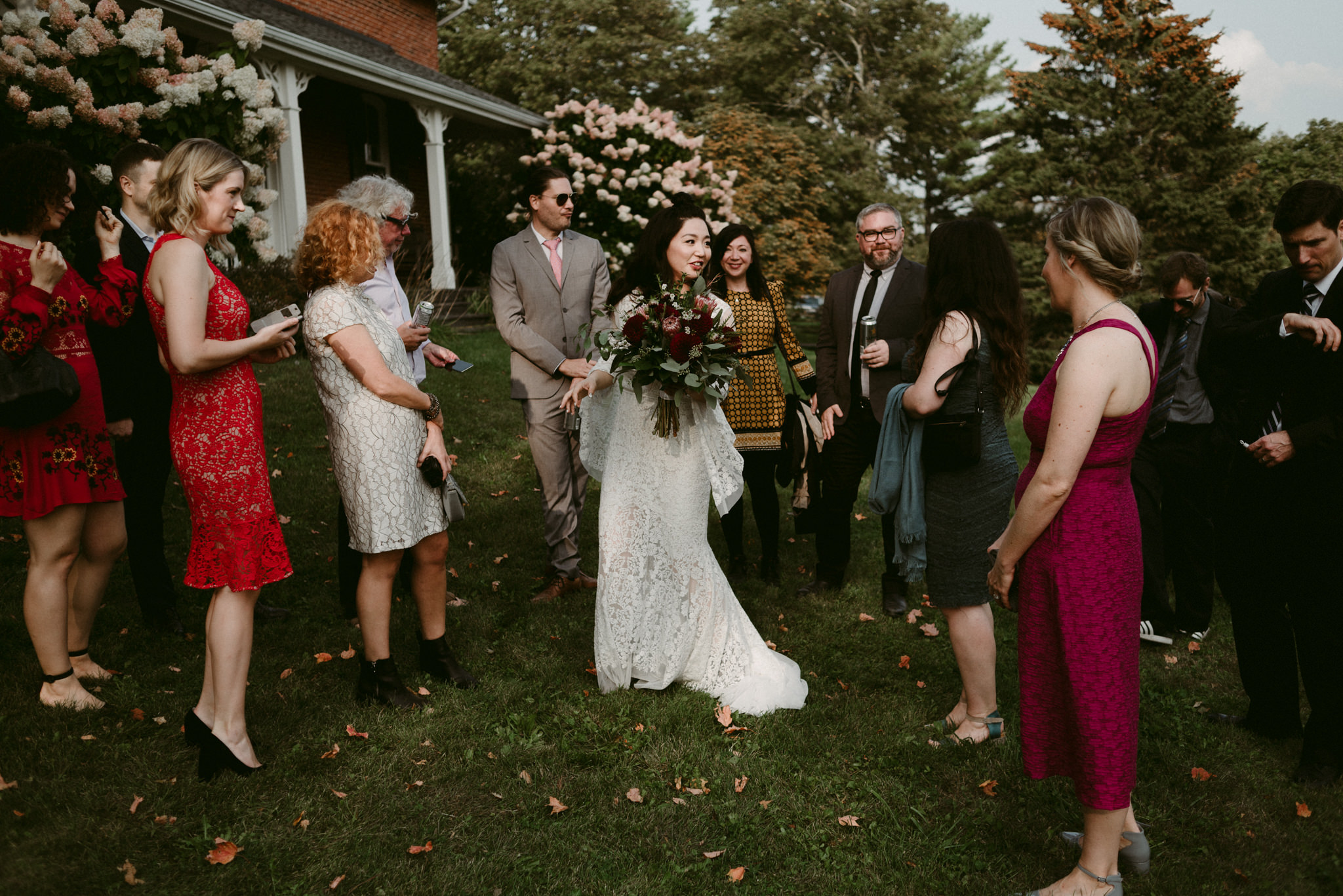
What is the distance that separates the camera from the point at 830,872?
3066 millimetres

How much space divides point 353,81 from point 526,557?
1226 centimetres

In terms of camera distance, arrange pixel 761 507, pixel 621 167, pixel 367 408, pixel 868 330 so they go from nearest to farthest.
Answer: pixel 367 408
pixel 868 330
pixel 761 507
pixel 621 167

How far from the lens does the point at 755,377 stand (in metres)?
5.77

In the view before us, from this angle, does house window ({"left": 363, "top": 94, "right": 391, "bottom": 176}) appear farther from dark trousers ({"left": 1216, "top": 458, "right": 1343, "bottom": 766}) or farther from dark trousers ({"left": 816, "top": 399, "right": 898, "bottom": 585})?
dark trousers ({"left": 1216, "top": 458, "right": 1343, "bottom": 766})

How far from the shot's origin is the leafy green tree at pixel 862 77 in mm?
34750

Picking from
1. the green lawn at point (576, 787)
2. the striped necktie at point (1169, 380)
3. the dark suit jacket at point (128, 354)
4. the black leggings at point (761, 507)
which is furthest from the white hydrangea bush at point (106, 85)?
the striped necktie at point (1169, 380)

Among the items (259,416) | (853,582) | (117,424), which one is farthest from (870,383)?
(117,424)

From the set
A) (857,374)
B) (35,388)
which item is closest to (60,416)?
(35,388)

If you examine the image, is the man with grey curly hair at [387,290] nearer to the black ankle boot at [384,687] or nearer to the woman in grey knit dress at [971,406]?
the black ankle boot at [384,687]

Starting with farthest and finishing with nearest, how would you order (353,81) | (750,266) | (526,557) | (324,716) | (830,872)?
(353,81), (526,557), (750,266), (324,716), (830,872)

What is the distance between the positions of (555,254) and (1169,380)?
3.94 metres

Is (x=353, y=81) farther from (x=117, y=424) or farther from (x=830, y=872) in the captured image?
(x=830, y=872)

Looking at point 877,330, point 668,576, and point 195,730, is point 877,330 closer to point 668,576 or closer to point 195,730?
point 668,576

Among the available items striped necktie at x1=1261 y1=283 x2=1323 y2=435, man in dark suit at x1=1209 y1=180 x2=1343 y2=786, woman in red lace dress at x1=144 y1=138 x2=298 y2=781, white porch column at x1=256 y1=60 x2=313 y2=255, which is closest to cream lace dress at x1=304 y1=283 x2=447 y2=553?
woman in red lace dress at x1=144 y1=138 x2=298 y2=781
